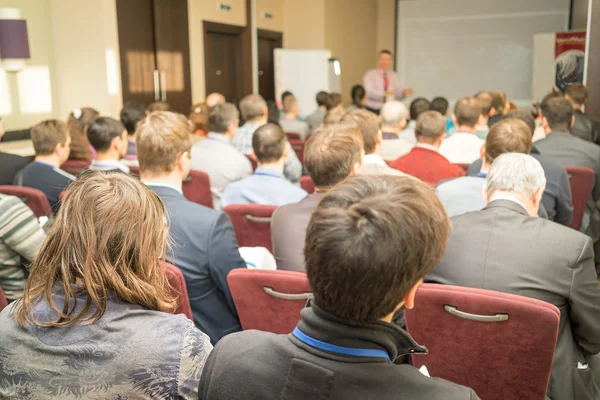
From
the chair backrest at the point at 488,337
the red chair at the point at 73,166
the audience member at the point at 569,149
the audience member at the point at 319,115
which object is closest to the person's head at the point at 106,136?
the red chair at the point at 73,166

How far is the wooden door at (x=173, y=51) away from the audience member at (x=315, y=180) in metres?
5.71

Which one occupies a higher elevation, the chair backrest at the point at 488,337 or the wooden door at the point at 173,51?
the wooden door at the point at 173,51

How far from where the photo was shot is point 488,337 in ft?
5.19

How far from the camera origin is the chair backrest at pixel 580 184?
11.5ft

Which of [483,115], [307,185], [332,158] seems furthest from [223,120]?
[483,115]

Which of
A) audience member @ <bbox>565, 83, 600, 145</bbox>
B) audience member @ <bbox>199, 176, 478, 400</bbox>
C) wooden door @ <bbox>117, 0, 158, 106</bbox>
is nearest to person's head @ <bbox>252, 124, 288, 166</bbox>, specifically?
audience member @ <bbox>199, 176, 478, 400</bbox>

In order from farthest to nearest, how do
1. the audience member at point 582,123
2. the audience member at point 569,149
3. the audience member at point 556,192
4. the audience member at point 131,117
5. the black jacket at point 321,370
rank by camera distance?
the audience member at point 582,123, the audience member at point 131,117, the audience member at point 569,149, the audience member at point 556,192, the black jacket at point 321,370

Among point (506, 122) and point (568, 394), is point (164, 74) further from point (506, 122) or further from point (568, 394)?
point (568, 394)

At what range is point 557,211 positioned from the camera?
335 cm

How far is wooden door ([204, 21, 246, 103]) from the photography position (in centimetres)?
862

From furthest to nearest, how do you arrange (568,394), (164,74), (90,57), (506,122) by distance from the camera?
1. (164,74)
2. (90,57)
3. (506,122)
4. (568,394)

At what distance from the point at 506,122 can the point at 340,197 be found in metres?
2.26

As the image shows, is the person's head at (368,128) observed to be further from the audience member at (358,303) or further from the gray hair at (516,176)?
the audience member at (358,303)

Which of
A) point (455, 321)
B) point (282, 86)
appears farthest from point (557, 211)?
point (282, 86)
